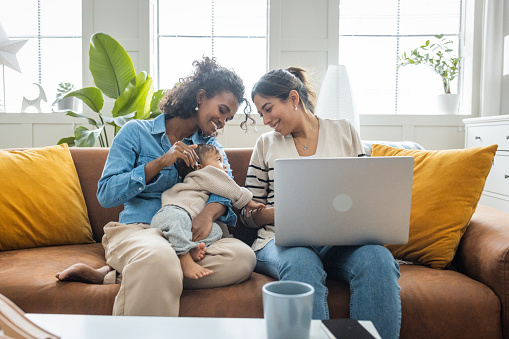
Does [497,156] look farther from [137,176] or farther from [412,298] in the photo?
[137,176]

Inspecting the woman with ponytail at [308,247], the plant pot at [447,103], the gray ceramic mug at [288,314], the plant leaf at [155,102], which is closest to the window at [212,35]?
the plant leaf at [155,102]

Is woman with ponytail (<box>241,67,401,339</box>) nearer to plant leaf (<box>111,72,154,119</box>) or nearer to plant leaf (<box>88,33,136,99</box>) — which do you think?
plant leaf (<box>111,72,154,119</box>)

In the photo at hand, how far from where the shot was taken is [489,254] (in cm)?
122

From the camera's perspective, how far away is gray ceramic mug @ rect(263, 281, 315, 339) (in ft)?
2.01

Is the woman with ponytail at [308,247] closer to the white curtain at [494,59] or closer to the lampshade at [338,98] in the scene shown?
the lampshade at [338,98]

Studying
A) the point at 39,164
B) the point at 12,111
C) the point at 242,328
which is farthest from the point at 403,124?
the point at 12,111

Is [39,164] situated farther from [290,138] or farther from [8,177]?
[290,138]

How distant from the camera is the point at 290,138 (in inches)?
64.9

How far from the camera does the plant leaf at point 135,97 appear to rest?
262 cm

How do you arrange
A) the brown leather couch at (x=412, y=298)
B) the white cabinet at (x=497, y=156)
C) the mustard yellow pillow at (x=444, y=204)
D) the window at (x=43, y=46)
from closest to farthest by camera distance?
the brown leather couch at (x=412, y=298) < the mustard yellow pillow at (x=444, y=204) < the white cabinet at (x=497, y=156) < the window at (x=43, y=46)

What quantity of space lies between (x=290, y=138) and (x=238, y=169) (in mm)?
268

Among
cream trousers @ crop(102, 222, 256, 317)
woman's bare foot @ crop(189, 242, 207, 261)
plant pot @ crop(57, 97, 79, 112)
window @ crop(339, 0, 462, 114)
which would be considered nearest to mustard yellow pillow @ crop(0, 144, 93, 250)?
cream trousers @ crop(102, 222, 256, 317)

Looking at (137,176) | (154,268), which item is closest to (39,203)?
(137,176)

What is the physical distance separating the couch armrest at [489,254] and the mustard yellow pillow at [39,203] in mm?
1389
